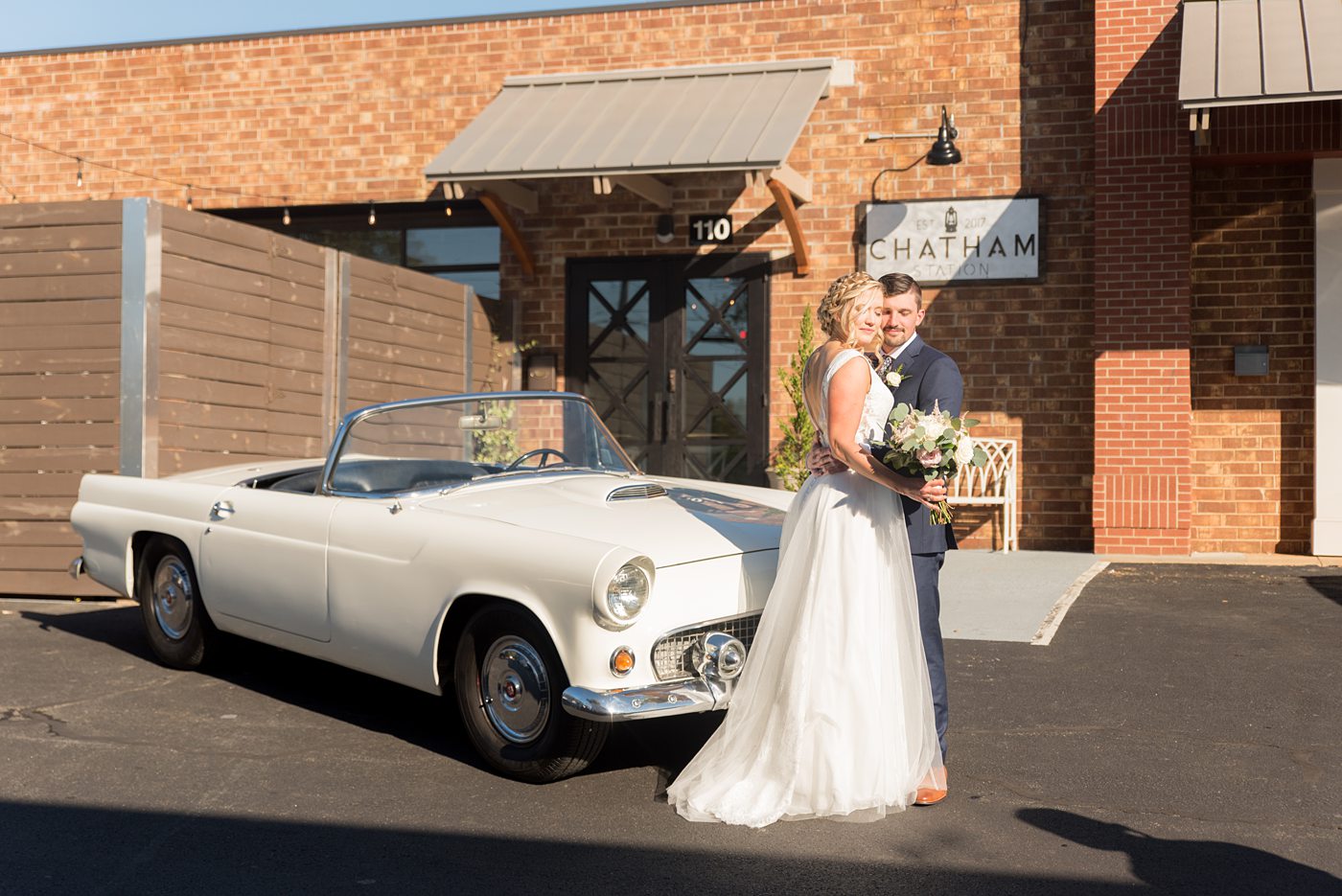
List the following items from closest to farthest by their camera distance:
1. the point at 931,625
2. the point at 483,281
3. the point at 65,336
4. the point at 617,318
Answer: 1. the point at 931,625
2. the point at 65,336
3. the point at 617,318
4. the point at 483,281

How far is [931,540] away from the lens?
4.84 meters

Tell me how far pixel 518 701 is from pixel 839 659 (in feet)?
3.89

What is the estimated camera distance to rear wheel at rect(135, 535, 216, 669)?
6.76 meters

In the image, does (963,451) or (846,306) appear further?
(846,306)

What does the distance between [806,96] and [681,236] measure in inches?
76.6

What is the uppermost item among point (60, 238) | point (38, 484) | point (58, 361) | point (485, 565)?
point (60, 238)

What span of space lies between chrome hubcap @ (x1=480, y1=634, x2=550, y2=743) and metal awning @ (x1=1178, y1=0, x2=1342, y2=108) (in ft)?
23.9

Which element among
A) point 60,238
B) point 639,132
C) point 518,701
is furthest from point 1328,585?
point 60,238

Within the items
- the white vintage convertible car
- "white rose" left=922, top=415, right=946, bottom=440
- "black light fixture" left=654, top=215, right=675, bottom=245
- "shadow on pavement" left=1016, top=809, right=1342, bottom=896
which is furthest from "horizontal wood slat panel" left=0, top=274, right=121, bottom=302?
"shadow on pavement" left=1016, top=809, right=1342, bottom=896

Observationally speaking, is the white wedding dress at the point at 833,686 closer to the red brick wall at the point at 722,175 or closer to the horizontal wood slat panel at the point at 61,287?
the horizontal wood slat panel at the point at 61,287

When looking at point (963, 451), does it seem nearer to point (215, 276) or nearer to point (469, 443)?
point (469, 443)

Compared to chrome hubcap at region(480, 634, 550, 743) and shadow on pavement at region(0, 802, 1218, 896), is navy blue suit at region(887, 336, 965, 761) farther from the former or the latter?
chrome hubcap at region(480, 634, 550, 743)

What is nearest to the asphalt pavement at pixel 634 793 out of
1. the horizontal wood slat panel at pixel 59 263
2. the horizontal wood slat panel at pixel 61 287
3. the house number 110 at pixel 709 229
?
the horizontal wood slat panel at pixel 61 287

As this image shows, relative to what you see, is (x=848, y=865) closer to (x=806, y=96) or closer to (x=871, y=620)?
(x=871, y=620)
